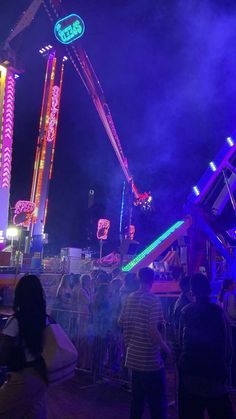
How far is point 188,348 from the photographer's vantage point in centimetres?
298

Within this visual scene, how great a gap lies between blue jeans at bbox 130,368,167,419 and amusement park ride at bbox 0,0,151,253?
15691 mm

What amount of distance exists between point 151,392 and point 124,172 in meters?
26.9

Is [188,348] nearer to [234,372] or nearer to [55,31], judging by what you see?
[234,372]

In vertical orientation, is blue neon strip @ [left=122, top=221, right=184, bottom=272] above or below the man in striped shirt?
above

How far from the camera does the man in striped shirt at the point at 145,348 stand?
11.3ft

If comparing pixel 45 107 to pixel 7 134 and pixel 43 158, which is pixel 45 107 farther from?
pixel 7 134

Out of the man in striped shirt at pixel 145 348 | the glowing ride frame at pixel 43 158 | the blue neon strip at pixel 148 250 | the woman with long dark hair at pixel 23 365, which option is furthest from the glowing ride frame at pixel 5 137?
the woman with long dark hair at pixel 23 365

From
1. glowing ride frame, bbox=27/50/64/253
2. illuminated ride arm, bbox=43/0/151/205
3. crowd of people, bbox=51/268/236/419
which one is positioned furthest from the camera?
illuminated ride arm, bbox=43/0/151/205

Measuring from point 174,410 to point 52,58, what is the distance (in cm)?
2640

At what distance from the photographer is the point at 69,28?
25.8 m

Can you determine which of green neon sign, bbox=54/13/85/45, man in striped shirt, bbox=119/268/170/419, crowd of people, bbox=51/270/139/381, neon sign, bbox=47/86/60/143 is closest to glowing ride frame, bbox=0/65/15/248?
neon sign, bbox=47/86/60/143

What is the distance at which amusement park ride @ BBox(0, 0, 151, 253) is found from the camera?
65.0 ft

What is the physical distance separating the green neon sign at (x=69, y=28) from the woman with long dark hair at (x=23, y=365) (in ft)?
87.0

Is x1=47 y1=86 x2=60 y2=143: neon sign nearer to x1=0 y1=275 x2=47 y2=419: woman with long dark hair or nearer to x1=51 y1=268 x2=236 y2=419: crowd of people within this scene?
x1=51 y1=268 x2=236 y2=419: crowd of people
